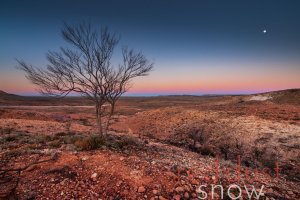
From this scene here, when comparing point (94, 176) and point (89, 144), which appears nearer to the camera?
point (94, 176)

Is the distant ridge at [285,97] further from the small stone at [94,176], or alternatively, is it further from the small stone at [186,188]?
the small stone at [94,176]

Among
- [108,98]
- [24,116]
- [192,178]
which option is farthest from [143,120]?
[192,178]

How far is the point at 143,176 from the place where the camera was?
7.69 meters

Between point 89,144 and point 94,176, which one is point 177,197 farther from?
point 89,144

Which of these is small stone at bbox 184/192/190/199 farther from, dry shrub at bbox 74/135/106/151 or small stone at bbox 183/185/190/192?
dry shrub at bbox 74/135/106/151

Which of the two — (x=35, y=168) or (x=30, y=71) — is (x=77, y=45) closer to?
(x=30, y=71)

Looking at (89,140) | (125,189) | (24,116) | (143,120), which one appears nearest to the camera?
(125,189)

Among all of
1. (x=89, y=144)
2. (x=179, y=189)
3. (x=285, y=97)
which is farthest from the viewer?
(x=285, y=97)

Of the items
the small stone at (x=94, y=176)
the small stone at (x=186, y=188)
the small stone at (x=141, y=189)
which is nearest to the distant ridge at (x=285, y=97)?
the small stone at (x=186, y=188)

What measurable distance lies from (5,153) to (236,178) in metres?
8.70

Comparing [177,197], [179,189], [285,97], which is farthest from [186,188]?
[285,97]

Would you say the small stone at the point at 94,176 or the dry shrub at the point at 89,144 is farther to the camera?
the dry shrub at the point at 89,144

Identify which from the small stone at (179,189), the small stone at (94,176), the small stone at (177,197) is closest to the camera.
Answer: the small stone at (177,197)

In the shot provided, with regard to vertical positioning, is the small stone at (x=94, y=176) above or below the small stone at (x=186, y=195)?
above
